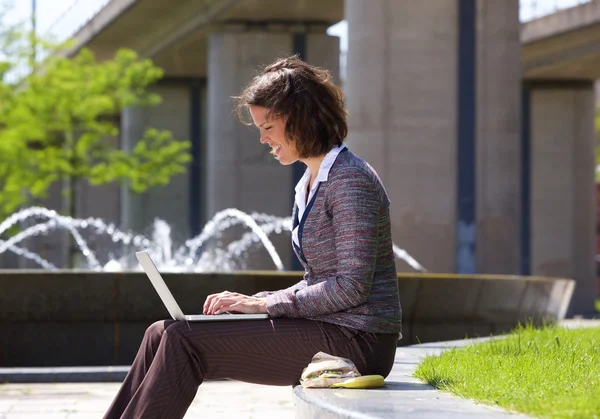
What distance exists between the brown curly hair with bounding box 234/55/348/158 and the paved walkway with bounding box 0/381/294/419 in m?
2.86

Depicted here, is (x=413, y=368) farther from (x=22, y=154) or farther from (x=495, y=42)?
(x=22, y=154)

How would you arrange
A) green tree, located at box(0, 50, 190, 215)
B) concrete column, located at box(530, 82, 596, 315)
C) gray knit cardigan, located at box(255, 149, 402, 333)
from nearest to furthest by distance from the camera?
gray knit cardigan, located at box(255, 149, 402, 333), green tree, located at box(0, 50, 190, 215), concrete column, located at box(530, 82, 596, 315)

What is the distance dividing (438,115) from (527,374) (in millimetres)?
15241

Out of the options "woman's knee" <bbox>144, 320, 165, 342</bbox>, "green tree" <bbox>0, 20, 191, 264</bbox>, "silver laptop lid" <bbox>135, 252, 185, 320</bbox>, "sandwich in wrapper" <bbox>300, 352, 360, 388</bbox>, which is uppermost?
"green tree" <bbox>0, 20, 191, 264</bbox>

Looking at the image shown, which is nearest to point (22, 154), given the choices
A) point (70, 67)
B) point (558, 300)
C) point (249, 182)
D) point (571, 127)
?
point (70, 67)

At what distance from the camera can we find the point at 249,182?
29875 millimetres

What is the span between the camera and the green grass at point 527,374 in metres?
3.91

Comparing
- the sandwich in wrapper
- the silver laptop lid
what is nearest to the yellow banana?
the sandwich in wrapper

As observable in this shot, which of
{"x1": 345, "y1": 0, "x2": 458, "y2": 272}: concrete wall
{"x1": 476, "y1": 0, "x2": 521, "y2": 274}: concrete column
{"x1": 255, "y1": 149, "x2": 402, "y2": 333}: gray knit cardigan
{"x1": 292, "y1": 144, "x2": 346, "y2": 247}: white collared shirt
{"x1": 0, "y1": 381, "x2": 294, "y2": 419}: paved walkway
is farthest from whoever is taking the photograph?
{"x1": 476, "y1": 0, "x2": 521, "y2": 274}: concrete column

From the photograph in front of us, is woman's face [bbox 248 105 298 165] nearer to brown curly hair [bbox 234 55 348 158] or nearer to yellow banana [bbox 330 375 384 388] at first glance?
brown curly hair [bbox 234 55 348 158]

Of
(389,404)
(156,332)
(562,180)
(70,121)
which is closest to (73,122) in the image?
(70,121)

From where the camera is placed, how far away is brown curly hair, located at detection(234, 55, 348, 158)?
4.29 metres

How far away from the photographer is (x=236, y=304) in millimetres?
4340

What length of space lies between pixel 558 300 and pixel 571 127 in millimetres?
22928
